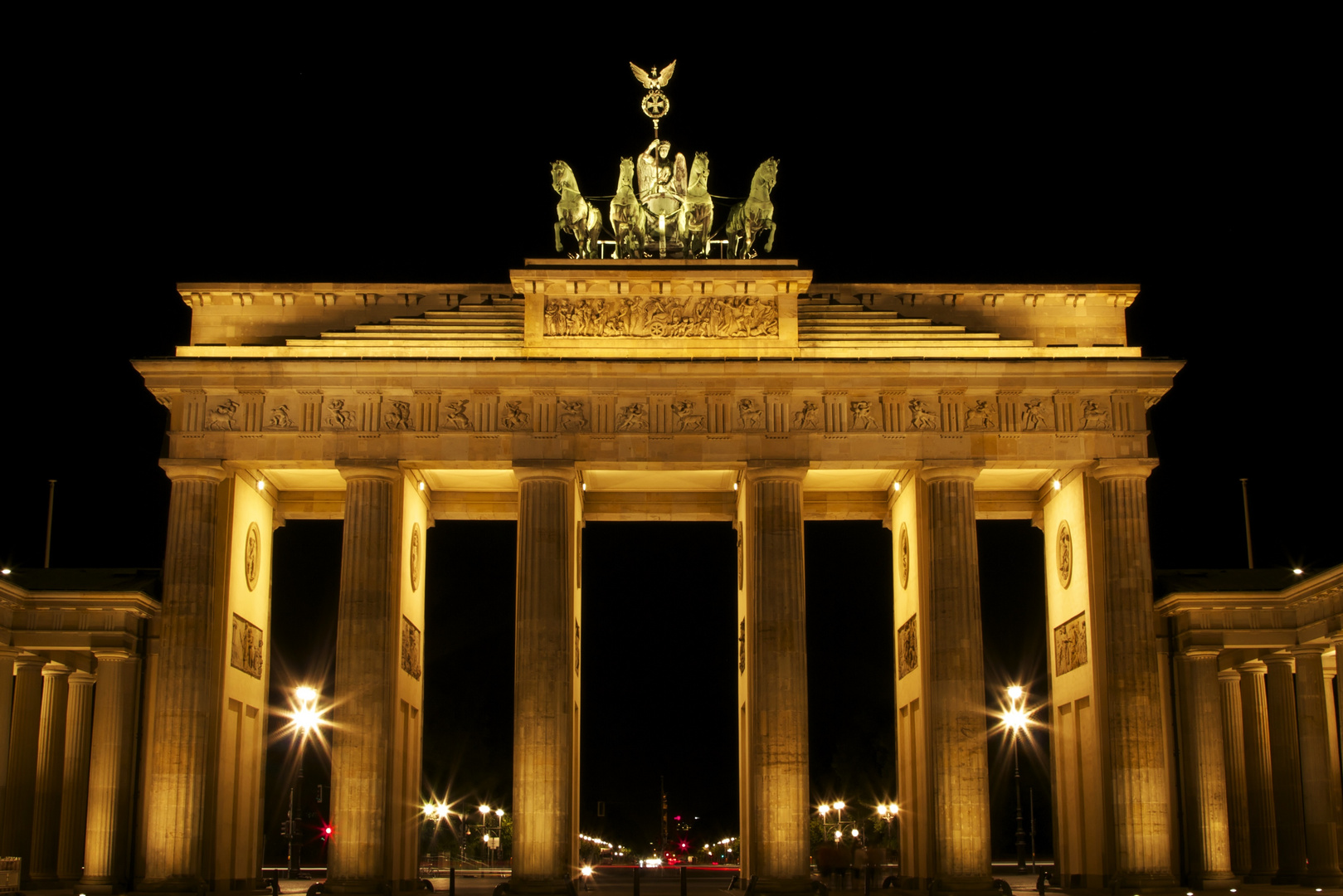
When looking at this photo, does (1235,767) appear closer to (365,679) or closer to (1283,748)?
(1283,748)

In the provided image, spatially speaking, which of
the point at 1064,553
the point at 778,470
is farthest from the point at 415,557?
the point at 1064,553

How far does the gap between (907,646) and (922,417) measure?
734 cm

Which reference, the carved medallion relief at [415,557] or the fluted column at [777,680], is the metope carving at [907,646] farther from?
the carved medallion relief at [415,557]

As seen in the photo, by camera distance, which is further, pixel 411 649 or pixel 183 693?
pixel 411 649

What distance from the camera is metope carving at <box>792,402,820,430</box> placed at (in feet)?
135

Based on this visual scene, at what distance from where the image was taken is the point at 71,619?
41.4 meters

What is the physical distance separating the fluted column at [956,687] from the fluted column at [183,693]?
19.4 metres

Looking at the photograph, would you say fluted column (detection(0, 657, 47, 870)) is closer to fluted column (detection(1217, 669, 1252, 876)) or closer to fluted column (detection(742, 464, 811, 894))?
fluted column (detection(742, 464, 811, 894))

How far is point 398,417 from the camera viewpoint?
134 feet

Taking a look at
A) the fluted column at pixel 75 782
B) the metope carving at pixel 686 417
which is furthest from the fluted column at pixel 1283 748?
the fluted column at pixel 75 782

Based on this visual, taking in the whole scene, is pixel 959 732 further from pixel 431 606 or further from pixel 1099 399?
pixel 431 606

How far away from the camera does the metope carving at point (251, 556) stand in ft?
140

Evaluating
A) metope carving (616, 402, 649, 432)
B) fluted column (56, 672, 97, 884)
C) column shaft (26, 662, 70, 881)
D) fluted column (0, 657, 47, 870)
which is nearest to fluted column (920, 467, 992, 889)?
metope carving (616, 402, 649, 432)

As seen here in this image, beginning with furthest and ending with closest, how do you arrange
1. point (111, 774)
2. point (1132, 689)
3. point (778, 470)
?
point (778, 470) < point (111, 774) < point (1132, 689)
